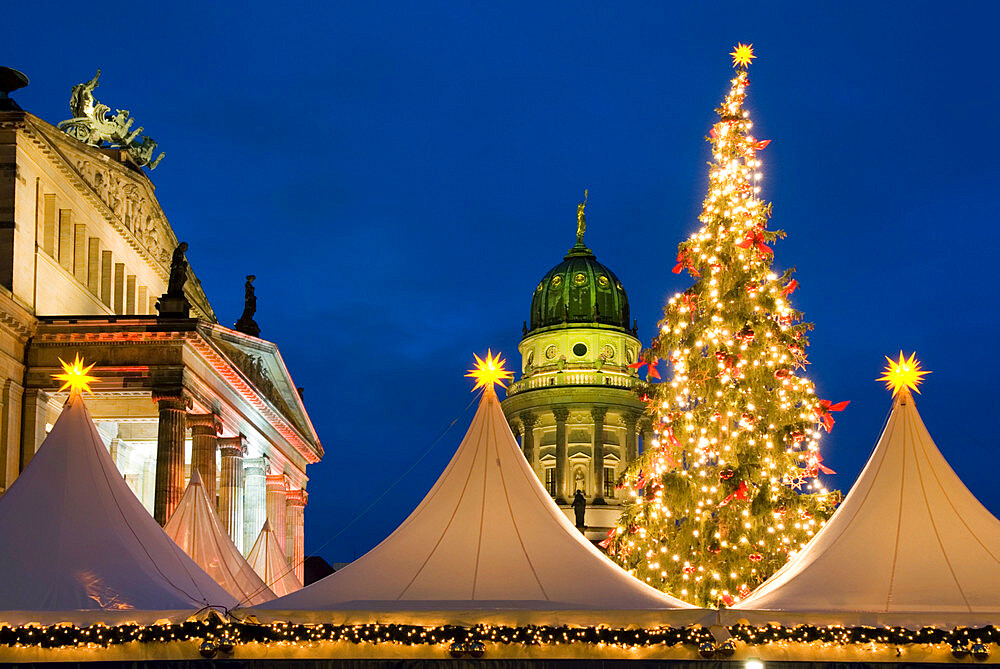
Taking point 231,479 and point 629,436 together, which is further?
point 629,436

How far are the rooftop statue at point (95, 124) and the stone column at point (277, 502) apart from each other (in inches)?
603

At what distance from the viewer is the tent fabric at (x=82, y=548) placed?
1986 centimetres

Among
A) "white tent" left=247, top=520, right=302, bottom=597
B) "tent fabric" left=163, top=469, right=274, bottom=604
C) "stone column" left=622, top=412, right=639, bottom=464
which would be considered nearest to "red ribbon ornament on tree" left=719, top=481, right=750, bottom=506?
"tent fabric" left=163, top=469, right=274, bottom=604

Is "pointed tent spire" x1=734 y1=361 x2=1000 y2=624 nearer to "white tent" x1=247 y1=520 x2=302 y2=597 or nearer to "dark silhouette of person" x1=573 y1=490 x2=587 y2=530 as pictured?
"white tent" x1=247 y1=520 x2=302 y2=597

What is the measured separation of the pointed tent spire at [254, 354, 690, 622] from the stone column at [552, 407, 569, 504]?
74436 millimetres

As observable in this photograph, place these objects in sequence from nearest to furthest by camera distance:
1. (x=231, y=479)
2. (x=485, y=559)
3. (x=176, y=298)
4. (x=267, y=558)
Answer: (x=485, y=559) → (x=176, y=298) → (x=267, y=558) → (x=231, y=479)

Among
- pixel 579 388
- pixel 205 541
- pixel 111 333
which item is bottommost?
pixel 205 541

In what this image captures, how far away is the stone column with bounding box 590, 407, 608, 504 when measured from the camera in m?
95.3

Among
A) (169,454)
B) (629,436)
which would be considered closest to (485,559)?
(169,454)

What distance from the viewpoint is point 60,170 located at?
40438mm

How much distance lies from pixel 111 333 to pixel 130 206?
9011mm

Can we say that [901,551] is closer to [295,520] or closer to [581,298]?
[295,520]

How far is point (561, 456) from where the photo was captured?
9719 centimetres

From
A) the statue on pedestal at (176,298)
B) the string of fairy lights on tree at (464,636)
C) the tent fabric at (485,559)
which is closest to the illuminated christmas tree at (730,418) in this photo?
the tent fabric at (485,559)
